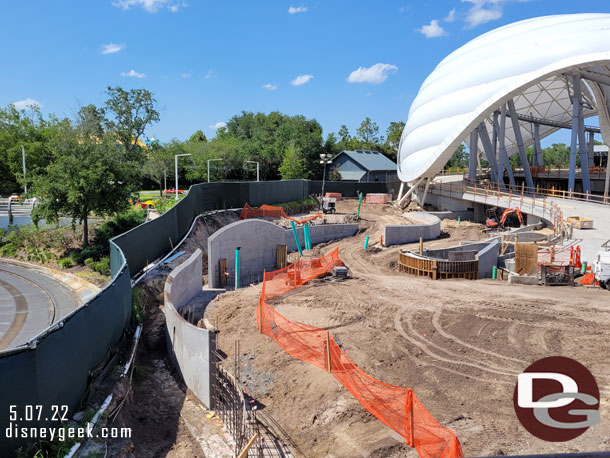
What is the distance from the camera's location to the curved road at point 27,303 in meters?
15.4

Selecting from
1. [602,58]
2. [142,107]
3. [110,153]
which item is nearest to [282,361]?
[110,153]

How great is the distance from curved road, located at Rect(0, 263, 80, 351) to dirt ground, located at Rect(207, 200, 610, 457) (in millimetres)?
5860

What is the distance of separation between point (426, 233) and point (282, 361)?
85.4ft

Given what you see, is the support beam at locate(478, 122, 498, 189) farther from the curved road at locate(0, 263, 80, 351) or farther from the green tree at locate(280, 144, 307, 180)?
the curved road at locate(0, 263, 80, 351)

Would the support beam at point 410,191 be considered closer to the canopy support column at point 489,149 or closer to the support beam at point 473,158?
the support beam at point 473,158

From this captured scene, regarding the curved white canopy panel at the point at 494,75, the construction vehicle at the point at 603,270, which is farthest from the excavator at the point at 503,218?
the construction vehicle at the point at 603,270

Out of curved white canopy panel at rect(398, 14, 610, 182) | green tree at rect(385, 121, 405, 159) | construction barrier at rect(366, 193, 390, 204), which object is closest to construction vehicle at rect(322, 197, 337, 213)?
curved white canopy panel at rect(398, 14, 610, 182)

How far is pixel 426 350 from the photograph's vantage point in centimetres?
1474

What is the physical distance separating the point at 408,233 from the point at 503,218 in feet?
27.4

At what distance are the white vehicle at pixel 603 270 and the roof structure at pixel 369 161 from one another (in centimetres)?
4798

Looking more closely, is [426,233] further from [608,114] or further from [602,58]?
[608,114]

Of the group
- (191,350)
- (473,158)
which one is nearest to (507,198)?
(473,158)

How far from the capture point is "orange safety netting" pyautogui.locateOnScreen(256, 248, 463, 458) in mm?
9672

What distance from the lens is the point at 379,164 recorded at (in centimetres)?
7206
